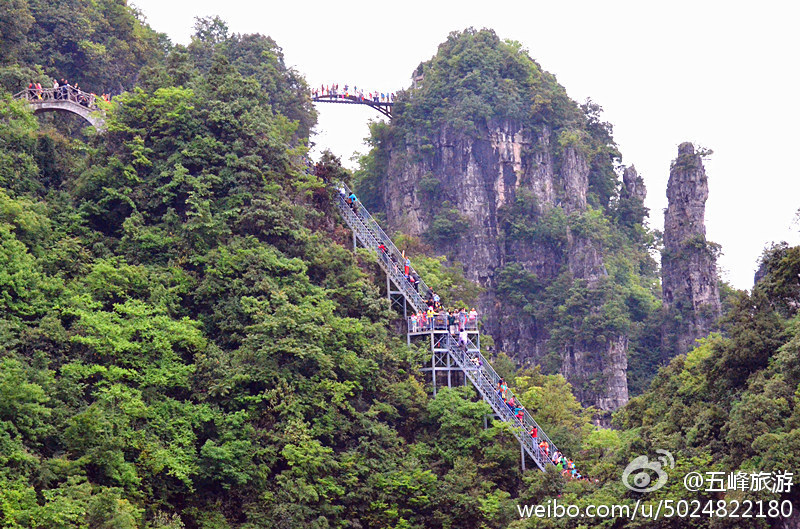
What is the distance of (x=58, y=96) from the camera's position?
36.3 metres

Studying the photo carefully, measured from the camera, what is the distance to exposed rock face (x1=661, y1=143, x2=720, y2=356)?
49.6 meters

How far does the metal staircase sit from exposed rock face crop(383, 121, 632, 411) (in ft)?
64.7

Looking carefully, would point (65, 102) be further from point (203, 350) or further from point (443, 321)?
point (443, 321)

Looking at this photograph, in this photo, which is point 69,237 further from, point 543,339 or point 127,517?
point 543,339

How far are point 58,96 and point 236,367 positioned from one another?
13.4 metres

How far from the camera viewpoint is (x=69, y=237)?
30.0m

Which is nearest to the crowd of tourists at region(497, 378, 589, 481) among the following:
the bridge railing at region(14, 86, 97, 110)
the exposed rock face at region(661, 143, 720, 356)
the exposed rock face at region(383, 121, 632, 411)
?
the bridge railing at region(14, 86, 97, 110)

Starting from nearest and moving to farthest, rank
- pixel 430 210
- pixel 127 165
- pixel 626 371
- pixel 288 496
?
pixel 288 496 < pixel 127 165 < pixel 626 371 < pixel 430 210

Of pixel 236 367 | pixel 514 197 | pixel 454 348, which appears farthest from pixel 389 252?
pixel 514 197

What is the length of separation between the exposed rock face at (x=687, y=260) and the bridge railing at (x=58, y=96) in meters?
25.9

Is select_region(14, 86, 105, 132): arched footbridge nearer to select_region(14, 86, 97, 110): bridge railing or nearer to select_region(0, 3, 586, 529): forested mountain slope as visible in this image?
select_region(14, 86, 97, 110): bridge railing

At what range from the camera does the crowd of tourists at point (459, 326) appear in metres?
29.3

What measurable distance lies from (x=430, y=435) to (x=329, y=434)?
3121 mm

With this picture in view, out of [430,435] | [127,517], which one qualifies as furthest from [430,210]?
[127,517]
